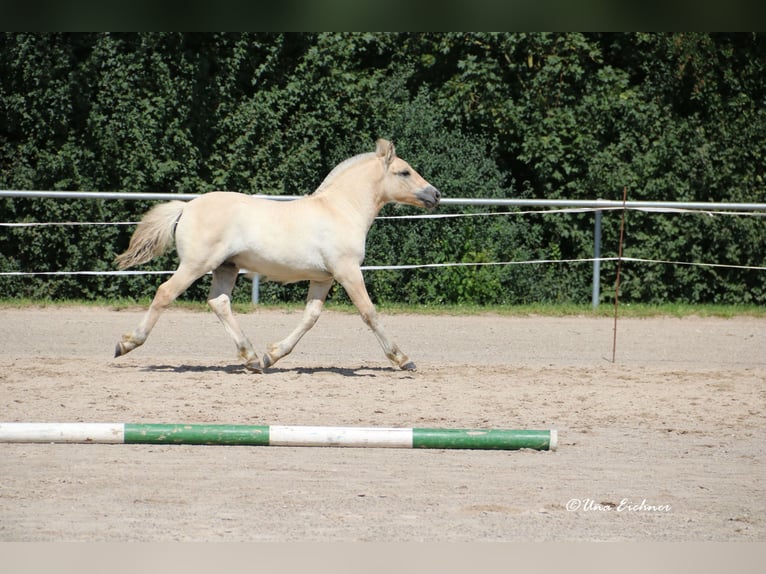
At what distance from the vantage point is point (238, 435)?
5332 millimetres

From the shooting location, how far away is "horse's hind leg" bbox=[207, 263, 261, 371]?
26.6 feet

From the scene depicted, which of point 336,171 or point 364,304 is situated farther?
point 336,171

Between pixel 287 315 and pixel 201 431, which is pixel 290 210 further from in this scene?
pixel 287 315

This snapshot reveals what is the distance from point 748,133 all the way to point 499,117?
394 centimetres

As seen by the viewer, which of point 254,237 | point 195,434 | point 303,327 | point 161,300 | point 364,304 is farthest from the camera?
point 303,327

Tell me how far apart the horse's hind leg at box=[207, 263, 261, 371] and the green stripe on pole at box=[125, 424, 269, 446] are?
270cm

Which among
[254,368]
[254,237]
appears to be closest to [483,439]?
[254,237]

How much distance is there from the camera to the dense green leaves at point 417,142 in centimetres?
1398

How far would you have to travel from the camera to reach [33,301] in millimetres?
13117

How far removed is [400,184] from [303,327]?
1.45 metres

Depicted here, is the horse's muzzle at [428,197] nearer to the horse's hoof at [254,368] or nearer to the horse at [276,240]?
the horse at [276,240]
